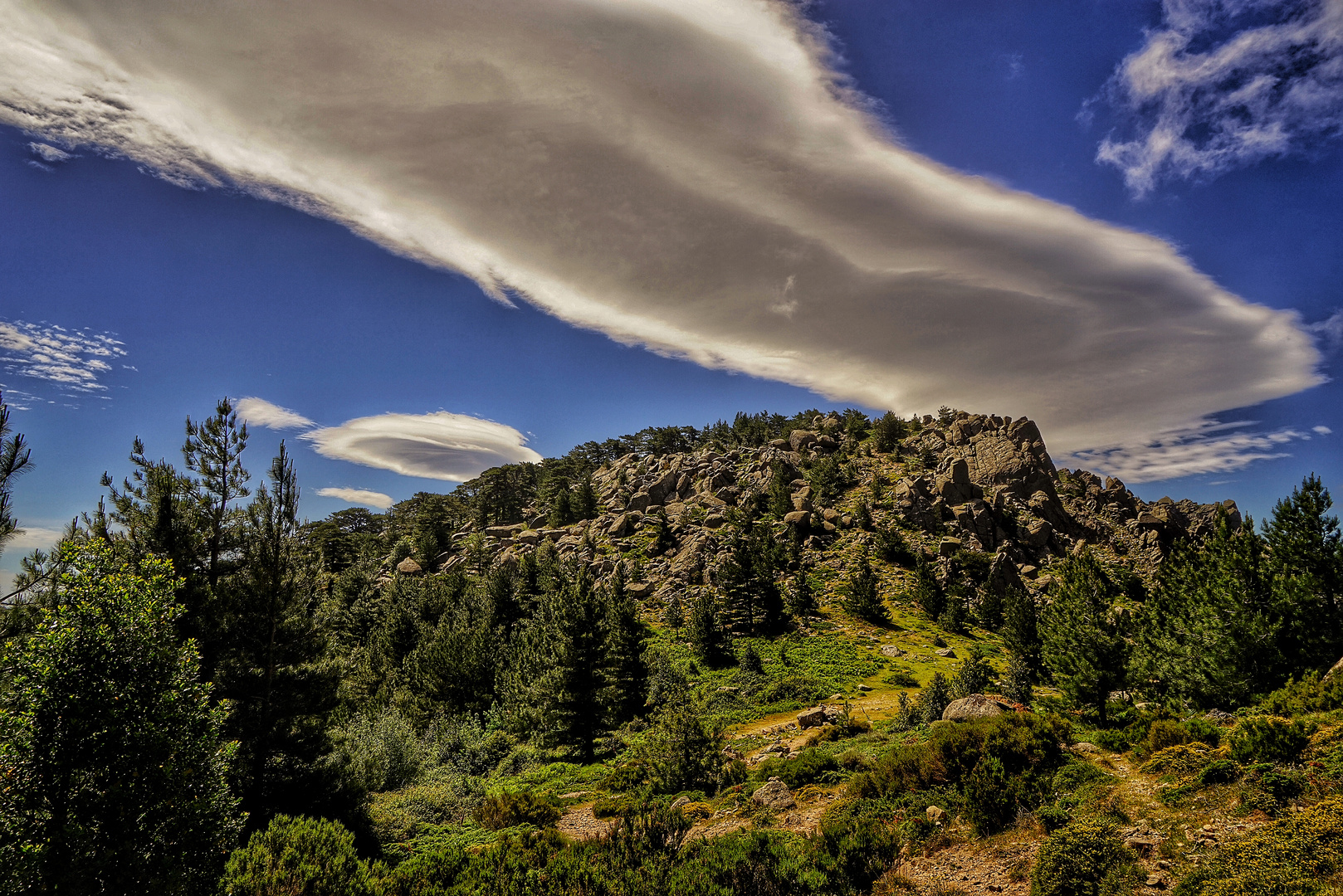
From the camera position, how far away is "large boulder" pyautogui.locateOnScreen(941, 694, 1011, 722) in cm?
1761

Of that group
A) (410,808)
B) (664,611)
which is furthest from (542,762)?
(664,611)

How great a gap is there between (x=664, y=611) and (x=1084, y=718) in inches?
1617

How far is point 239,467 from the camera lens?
18.8 m

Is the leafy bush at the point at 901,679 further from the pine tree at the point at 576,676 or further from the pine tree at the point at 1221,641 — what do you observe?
the pine tree at the point at 576,676

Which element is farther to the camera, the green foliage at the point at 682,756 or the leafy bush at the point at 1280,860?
the green foliage at the point at 682,756

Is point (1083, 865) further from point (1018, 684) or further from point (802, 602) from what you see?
point (802, 602)

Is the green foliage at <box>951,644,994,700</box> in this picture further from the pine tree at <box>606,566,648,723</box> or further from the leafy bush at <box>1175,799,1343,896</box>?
the leafy bush at <box>1175,799,1343,896</box>

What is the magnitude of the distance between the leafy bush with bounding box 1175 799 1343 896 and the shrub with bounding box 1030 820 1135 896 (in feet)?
3.00

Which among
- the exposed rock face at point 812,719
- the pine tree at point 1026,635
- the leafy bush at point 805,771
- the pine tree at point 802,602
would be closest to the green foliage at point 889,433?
the pine tree at point 802,602

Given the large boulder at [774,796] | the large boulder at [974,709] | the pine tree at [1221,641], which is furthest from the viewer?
the pine tree at [1221,641]

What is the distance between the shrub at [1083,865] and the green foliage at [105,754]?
43.6 ft

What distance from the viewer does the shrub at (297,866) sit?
886 cm

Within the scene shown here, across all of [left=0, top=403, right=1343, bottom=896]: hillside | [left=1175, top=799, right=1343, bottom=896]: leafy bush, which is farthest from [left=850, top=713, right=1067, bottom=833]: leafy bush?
Result: [left=1175, top=799, right=1343, bottom=896]: leafy bush

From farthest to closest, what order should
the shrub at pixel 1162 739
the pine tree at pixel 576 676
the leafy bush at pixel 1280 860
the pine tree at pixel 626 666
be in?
the pine tree at pixel 626 666 < the pine tree at pixel 576 676 < the shrub at pixel 1162 739 < the leafy bush at pixel 1280 860
